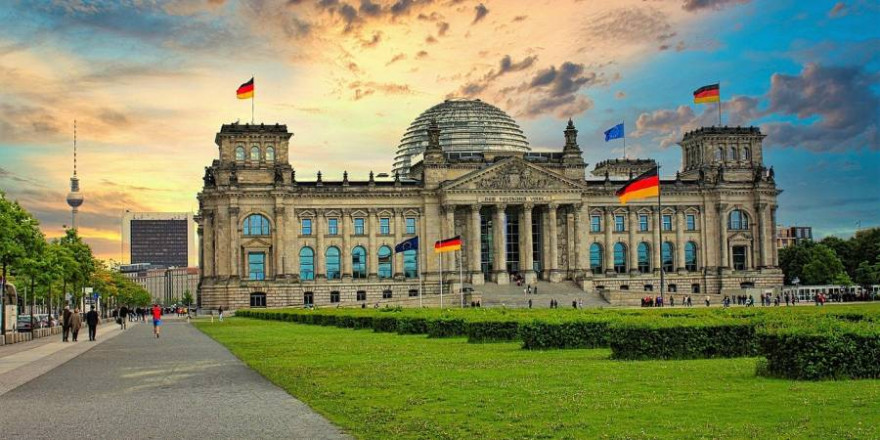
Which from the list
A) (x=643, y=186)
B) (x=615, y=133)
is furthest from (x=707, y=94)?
(x=643, y=186)

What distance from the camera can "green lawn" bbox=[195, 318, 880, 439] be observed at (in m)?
18.0

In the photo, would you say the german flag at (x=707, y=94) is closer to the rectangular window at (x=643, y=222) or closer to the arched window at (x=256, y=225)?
the rectangular window at (x=643, y=222)

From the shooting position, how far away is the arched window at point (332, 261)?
133000 millimetres

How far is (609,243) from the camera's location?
138m

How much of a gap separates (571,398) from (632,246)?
119 m

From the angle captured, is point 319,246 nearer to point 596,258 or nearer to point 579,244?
point 579,244

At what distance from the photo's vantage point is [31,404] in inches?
995

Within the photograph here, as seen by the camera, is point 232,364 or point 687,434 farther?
point 232,364

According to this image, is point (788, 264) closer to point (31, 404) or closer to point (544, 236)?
point (544, 236)

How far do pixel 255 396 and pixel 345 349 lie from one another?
678 inches

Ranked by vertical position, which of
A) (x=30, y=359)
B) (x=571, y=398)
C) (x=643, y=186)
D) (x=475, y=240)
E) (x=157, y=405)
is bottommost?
(x=30, y=359)

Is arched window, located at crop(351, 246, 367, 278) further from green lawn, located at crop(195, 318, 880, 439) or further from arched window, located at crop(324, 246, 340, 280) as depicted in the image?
green lawn, located at crop(195, 318, 880, 439)

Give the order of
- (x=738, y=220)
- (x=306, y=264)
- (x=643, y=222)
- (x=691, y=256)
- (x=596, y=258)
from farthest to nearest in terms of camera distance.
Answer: (x=738, y=220) → (x=691, y=256) → (x=643, y=222) → (x=596, y=258) → (x=306, y=264)

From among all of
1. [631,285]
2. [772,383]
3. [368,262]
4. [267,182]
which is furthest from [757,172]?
[772,383]
